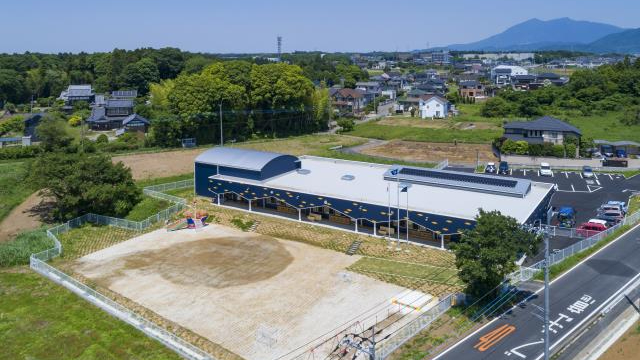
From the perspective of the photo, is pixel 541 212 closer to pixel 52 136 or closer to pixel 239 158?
pixel 239 158

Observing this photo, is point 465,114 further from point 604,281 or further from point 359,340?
point 359,340

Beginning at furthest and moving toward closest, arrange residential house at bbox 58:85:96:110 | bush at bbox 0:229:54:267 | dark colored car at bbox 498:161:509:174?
residential house at bbox 58:85:96:110 < dark colored car at bbox 498:161:509:174 < bush at bbox 0:229:54:267

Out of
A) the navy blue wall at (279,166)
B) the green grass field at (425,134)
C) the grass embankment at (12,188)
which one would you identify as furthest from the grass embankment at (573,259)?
the grass embankment at (12,188)

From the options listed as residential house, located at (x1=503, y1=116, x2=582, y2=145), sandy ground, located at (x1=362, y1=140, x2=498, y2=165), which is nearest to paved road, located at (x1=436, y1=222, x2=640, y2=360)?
sandy ground, located at (x1=362, y1=140, x2=498, y2=165)

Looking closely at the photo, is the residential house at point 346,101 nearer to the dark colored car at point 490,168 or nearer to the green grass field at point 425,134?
the green grass field at point 425,134

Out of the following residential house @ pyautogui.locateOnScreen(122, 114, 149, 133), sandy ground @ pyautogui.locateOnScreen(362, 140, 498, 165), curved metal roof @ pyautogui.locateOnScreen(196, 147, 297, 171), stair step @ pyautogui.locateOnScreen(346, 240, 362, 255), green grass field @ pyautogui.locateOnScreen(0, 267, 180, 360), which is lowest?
green grass field @ pyautogui.locateOnScreen(0, 267, 180, 360)

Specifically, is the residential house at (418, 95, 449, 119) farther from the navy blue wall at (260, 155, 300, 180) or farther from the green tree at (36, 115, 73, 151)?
the green tree at (36, 115, 73, 151)

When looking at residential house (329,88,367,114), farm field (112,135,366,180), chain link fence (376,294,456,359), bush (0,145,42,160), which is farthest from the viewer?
residential house (329,88,367,114)
